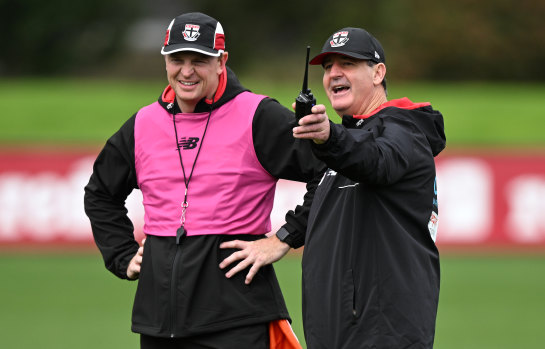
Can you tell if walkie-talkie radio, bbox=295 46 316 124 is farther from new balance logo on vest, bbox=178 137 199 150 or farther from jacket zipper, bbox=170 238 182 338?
jacket zipper, bbox=170 238 182 338

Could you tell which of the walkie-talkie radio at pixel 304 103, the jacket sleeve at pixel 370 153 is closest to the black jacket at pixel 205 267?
the jacket sleeve at pixel 370 153

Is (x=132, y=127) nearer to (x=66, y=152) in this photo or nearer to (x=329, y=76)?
(x=329, y=76)

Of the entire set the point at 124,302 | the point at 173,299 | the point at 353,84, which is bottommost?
the point at 124,302

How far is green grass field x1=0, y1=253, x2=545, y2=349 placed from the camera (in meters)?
8.26

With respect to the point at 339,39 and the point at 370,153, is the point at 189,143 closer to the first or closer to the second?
the point at 339,39

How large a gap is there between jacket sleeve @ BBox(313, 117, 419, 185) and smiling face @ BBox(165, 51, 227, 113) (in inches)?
36.5

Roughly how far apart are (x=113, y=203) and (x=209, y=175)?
68 cm

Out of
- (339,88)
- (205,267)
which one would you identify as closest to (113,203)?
(205,267)

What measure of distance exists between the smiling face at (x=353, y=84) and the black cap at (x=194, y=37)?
20.9 inches

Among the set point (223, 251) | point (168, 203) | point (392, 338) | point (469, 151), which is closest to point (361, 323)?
point (392, 338)

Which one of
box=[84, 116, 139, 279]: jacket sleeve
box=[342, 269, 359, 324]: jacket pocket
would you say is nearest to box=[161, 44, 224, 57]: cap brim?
box=[84, 116, 139, 279]: jacket sleeve

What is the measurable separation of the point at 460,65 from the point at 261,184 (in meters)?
25.6

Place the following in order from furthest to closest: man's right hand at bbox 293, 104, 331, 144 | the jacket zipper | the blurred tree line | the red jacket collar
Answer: the blurred tree line → the jacket zipper → the red jacket collar → man's right hand at bbox 293, 104, 331, 144

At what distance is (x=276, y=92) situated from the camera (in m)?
17.9
